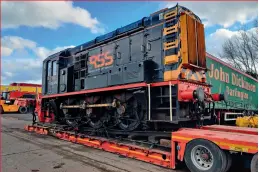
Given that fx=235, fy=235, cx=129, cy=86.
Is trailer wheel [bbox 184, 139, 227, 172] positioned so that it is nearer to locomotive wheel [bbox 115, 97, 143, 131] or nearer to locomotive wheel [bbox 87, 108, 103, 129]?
locomotive wheel [bbox 115, 97, 143, 131]

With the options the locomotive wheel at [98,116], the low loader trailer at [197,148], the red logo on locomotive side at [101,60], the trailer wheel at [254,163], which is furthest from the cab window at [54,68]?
the trailer wheel at [254,163]

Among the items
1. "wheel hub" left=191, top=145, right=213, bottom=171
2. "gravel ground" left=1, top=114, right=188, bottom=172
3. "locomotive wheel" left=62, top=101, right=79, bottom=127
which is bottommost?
"gravel ground" left=1, top=114, right=188, bottom=172

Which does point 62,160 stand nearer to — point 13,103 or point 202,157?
point 202,157

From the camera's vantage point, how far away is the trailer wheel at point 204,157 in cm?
475

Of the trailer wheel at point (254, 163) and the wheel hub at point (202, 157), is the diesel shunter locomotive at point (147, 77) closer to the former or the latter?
the wheel hub at point (202, 157)

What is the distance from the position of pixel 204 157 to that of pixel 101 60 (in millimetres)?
5595

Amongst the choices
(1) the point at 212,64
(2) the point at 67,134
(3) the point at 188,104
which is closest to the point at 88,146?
(2) the point at 67,134

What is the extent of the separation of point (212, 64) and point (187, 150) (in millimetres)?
7324

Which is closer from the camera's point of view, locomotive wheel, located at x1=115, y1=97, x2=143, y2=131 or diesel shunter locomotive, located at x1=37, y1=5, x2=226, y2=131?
diesel shunter locomotive, located at x1=37, y1=5, x2=226, y2=131

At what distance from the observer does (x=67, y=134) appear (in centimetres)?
980


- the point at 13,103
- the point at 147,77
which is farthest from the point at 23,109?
A: the point at 147,77

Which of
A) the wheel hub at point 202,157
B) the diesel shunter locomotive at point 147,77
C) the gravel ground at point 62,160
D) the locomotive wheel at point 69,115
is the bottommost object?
the gravel ground at point 62,160

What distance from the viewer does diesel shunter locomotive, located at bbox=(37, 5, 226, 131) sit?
6.64 metres

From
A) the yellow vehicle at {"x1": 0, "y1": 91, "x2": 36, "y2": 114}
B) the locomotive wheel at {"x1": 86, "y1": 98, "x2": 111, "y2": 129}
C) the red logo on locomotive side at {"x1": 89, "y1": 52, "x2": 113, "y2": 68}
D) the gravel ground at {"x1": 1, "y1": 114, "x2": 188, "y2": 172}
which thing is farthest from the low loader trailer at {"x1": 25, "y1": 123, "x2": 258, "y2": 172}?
the yellow vehicle at {"x1": 0, "y1": 91, "x2": 36, "y2": 114}
